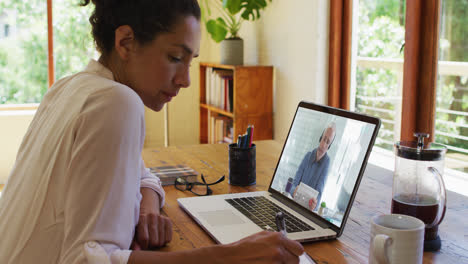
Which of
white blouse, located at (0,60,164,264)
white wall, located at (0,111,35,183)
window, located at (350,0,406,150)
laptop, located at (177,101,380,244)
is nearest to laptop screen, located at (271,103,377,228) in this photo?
laptop, located at (177,101,380,244)

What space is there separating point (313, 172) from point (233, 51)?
2.52 meters

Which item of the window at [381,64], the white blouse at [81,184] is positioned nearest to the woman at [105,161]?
the white blouse at [81,184]

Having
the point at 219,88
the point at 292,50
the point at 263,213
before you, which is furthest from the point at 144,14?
the point at 219,88

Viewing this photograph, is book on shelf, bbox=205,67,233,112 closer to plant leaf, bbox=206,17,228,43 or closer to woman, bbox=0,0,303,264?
plant leaf, bbox=206,17,228,43

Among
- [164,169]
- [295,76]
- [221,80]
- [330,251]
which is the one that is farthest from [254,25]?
[330,251]

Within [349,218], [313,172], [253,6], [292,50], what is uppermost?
[253,6]

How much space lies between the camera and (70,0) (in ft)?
13.9

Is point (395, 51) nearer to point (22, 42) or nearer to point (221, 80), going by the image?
point (221, 80)

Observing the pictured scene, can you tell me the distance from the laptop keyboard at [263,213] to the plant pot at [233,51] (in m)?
2.40

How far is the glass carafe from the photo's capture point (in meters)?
1.00

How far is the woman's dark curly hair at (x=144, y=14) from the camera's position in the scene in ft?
3.09

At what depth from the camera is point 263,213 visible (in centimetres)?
120

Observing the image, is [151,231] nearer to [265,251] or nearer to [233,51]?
[265,251]

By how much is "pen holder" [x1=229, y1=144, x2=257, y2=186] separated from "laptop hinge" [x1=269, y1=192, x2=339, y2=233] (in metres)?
0.14
